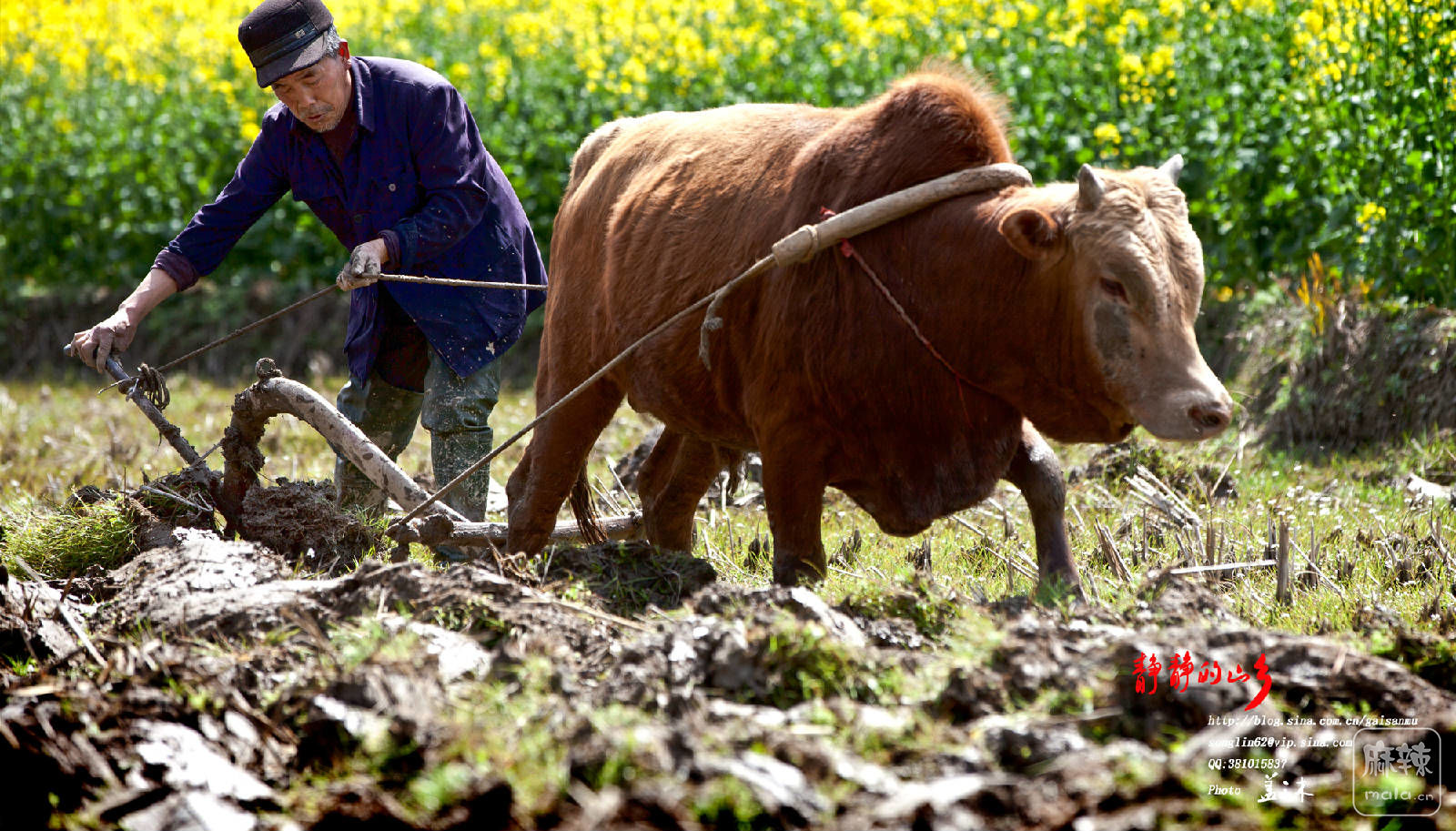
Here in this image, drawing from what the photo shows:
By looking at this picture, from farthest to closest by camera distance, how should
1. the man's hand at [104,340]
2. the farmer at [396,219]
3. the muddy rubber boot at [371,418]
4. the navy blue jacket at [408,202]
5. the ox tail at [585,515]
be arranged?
the muddy rubber boot at [371,418], the ox tail at [585,515], the navy blue jacket at [408,202], the farmer at [396,219], the man's hand at [104,340]

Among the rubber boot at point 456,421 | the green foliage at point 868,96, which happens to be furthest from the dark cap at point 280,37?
the green foliage at point 868,96

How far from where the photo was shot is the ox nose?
343 centimetres

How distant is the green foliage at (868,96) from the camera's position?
7.33 metres

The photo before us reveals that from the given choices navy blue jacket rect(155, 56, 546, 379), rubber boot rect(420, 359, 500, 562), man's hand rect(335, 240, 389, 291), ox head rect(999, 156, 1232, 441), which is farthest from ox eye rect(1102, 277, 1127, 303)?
rubber boot rect(420, 359, 500, 562)

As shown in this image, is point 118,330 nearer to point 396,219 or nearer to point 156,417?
point 156,417

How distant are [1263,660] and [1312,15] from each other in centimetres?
635

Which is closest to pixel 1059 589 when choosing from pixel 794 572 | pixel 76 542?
pixel 794 572

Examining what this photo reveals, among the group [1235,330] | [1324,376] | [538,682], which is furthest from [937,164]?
[1235,330]

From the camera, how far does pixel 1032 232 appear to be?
368 cm

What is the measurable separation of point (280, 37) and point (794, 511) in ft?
8.22

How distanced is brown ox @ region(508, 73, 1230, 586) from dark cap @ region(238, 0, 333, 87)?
4.28 feet

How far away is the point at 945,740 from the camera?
2777 millimetres

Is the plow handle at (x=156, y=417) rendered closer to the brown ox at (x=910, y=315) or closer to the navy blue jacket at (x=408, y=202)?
the navy blue jacket at (x=408, y=202)

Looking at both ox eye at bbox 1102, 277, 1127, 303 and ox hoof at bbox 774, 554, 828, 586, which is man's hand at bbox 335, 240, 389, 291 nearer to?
ox hoof at bbox 774, 554, 828, 586
